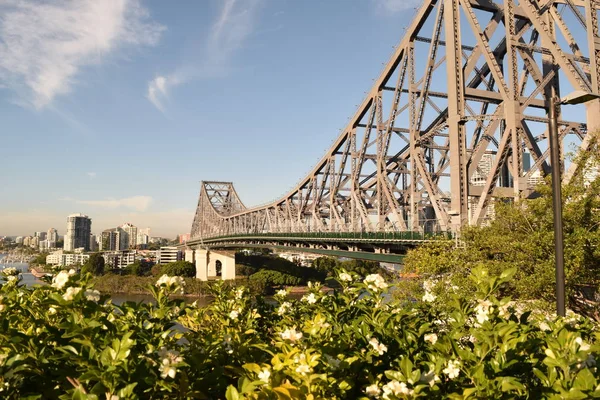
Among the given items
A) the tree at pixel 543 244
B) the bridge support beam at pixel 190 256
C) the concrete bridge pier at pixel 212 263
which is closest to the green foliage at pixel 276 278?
the concrete bridge pier at pixel 212 263

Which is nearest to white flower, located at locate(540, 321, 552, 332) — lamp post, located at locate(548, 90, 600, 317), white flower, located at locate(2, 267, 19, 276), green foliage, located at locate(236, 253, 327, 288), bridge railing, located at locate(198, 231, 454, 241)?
lamp post, located at locate(548, 90, 600, 317)

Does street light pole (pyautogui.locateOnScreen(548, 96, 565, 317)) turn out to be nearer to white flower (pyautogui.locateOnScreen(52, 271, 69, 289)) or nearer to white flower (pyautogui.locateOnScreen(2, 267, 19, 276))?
white flower (pyautogui.locateOnScreen(52, 271, 69, 289))

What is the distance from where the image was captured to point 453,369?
3.14 m

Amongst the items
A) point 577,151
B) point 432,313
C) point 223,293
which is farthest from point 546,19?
point 223,293

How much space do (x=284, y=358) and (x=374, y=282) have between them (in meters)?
1.56

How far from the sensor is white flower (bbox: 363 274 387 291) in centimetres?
438

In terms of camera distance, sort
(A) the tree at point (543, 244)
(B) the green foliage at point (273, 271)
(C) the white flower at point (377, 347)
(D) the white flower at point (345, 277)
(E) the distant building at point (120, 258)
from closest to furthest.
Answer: (C) the white flower at point (377, 347)
(D) the white flower at point (345, 277)
(A) the tree at point (543, 244)
(B) the green foliage at point (273, 271)
(E) the distant building at point (120, 258)

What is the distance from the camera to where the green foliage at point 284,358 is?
2670 mm

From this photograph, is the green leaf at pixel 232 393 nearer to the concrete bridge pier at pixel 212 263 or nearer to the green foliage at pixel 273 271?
the green foliage at pixel 273 271

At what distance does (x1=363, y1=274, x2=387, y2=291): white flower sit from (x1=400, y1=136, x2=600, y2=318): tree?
6.43m

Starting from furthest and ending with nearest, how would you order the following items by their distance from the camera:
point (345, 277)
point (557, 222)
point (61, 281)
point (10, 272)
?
point (557, 222) < point (10, 272) < point (345, 277) < point (61, 281)

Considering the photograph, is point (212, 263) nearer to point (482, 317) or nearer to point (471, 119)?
point (471, 119)

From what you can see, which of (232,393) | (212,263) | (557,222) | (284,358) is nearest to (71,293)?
(232,393)

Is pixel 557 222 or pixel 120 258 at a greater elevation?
pixel 557 222
